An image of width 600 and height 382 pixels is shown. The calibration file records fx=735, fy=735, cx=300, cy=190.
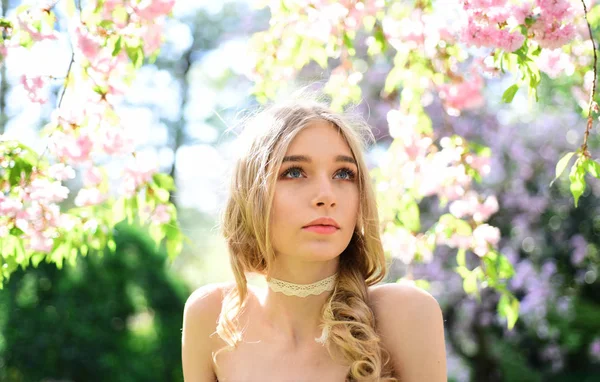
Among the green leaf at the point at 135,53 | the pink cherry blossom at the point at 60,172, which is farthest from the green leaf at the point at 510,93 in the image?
the pink cherry blossom at the point at 60,172

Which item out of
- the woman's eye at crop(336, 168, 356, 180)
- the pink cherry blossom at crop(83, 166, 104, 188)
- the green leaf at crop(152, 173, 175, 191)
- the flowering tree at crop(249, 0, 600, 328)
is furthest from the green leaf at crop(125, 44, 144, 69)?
the flowering tree at crop(249, 0, 600, 328)

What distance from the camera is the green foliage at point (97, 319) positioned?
6.42 meters

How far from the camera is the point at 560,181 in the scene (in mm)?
8289

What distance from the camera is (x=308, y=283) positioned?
6.78 ft

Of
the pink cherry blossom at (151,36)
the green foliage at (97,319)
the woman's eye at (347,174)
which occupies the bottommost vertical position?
the green foliage at (97,319)

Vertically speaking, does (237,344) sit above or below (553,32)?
below

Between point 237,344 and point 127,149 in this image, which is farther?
point 127,149

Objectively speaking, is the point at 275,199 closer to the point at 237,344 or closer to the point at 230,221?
the point at 230,221

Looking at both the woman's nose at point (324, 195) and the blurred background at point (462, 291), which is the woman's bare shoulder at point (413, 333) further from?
the blurred background at point (462, 291)

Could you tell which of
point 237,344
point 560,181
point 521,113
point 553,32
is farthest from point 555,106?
point 237,344

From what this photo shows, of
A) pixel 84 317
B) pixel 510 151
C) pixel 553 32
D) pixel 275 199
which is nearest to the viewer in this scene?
pixel 275 199

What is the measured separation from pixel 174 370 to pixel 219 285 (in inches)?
192

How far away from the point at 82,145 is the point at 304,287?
3.83 ft

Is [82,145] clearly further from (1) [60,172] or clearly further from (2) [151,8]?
(2) [151,8]
